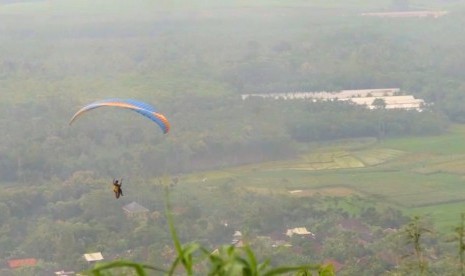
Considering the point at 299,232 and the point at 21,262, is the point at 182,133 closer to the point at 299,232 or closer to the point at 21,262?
the point at 299,232

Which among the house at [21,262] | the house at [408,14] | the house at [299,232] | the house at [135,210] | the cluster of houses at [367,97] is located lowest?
the house at [299,232]

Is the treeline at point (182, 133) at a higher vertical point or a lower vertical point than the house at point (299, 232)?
higher

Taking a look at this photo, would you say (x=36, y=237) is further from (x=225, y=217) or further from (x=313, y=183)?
(x=313, y=183)

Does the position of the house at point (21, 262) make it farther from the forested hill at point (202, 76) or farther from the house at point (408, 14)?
the house at point (408, 14)

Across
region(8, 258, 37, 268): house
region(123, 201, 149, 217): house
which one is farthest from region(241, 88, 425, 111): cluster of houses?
region(8, 258, 37, 268): house

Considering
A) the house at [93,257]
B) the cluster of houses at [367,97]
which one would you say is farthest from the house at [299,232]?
the cluster of houses at [367,97]

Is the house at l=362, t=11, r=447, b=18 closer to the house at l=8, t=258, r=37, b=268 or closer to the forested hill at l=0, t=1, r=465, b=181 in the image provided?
the forested hill at l=0, t=1, r=465, b=181
